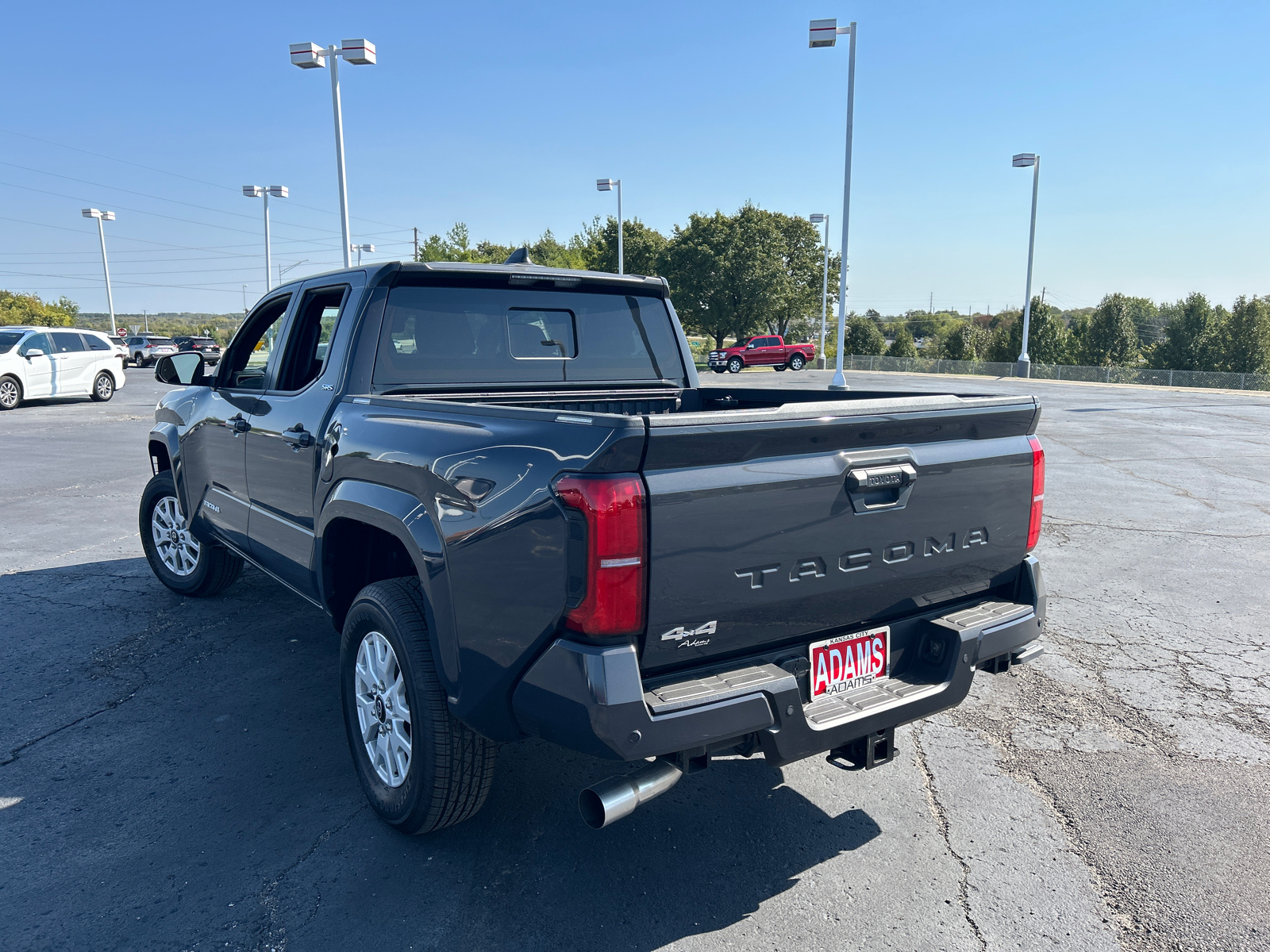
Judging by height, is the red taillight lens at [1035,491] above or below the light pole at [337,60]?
below

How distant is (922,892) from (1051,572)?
4352 mm

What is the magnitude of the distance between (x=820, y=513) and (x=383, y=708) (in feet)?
5.78

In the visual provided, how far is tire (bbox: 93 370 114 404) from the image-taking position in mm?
21312

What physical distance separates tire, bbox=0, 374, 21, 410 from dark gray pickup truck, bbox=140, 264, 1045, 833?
19.6 meters

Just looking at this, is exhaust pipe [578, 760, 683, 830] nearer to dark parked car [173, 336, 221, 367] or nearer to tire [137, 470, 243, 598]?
tire [137, 470, 243, 598]

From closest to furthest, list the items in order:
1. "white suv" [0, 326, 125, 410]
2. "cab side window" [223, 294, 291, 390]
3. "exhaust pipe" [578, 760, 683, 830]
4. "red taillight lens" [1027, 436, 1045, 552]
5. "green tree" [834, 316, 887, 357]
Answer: "exhaust pipe" [578, 760, 683, 830]
"red taillight lens" [1027, 436, 1045, 552]
"cab side window" [223, 294, 291, 390]
"white suv" [0, 326, 125, 410]
"green tree" [834, 316, 887, 357]

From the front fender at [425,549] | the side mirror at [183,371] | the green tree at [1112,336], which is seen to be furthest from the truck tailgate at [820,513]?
the green tree at [1112,336]

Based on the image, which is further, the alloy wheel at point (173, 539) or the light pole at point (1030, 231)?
the light pole at point (1030, 231)

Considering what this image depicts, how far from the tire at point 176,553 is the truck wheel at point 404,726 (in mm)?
2765

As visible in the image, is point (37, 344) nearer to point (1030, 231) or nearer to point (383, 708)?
point (383, 708)

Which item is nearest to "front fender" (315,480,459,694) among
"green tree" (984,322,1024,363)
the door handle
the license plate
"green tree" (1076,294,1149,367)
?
the door handle

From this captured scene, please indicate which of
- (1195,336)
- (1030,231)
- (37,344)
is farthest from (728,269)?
(37,344)

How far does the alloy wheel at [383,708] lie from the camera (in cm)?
302

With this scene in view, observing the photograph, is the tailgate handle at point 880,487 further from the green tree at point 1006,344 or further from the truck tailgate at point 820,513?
the green tree at point 1006,344
